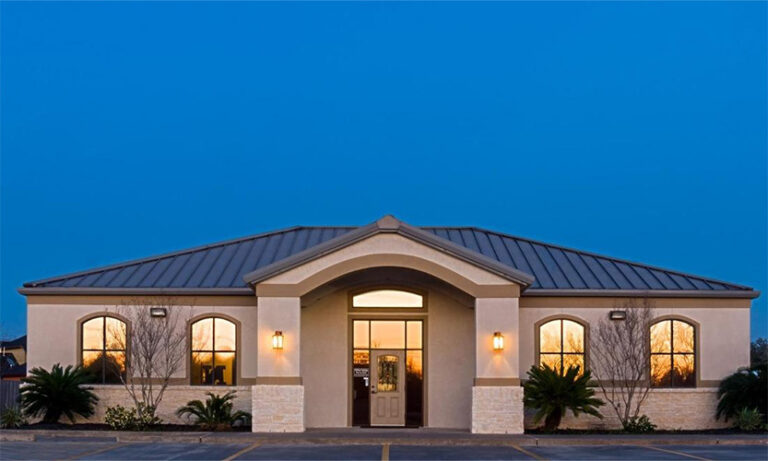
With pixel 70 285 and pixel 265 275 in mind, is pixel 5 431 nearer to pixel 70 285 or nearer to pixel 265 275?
pixel 70 285

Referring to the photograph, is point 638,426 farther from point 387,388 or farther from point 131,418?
point 131,418

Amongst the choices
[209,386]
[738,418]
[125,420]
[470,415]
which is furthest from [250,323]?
[738,418]

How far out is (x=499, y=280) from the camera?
2286cm

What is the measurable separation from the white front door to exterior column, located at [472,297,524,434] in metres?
2.83

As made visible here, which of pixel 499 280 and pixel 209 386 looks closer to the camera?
pixel 499 280

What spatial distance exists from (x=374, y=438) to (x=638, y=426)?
22.5 ft

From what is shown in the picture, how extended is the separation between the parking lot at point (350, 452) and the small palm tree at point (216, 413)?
2.14 meters

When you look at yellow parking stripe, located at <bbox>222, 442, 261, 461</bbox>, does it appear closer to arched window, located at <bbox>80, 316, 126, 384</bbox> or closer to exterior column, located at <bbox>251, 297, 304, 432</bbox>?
exterior column, located at <bbox>251, 297, 304, 432</bbox>

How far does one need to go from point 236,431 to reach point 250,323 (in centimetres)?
298

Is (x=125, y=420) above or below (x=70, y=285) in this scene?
below

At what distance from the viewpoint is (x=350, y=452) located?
19.6m

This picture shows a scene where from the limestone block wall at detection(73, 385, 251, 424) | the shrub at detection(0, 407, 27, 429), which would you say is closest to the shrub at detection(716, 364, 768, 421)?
the limestone block wall at detection(73, 385, 251, 424)

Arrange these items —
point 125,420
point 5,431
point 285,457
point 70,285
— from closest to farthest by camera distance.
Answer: point 285,457
point 5,431
point 125,420
point 70,285

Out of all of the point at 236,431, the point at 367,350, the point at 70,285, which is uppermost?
the point at 70,285
